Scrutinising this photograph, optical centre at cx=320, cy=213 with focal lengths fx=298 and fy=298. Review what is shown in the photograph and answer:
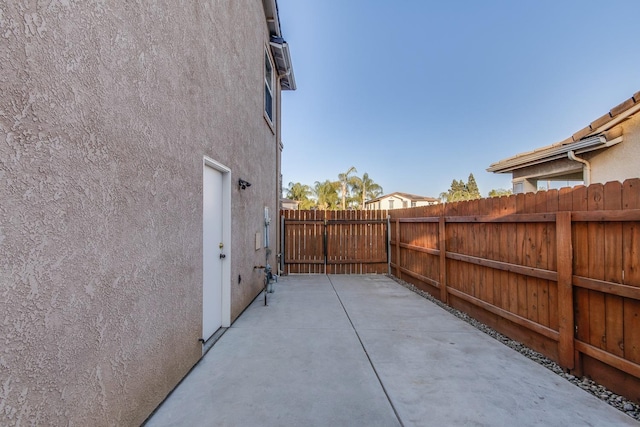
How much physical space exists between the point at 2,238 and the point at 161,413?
1900 millimetres

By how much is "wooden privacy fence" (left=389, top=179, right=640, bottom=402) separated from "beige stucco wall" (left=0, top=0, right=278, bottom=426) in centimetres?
387

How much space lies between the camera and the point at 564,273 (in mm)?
3070

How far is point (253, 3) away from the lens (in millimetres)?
5844

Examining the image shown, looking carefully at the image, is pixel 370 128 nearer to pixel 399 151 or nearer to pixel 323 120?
pixel 323 120

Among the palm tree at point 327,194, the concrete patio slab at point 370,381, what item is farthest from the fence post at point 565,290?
the palm tree at point 327,194

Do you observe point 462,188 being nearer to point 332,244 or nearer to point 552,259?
point 332,244

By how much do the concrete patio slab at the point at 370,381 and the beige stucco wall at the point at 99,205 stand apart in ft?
1.78

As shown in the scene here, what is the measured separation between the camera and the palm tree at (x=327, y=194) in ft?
99.6

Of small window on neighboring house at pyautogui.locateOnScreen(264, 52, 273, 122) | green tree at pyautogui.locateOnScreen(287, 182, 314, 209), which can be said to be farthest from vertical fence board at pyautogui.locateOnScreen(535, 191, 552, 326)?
green tree at pyautogui.locateOnScreen(287, 182, 314, 209)

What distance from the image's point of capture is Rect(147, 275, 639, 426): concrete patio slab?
7.68 feet

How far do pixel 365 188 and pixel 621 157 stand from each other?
28.3m

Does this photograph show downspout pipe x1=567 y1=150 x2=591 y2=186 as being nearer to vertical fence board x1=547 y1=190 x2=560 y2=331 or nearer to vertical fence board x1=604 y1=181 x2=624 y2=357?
vertical fence board x1=547 y1=190 x2=560 y2=331

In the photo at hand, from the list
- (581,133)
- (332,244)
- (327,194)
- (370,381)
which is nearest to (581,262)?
(370,381)

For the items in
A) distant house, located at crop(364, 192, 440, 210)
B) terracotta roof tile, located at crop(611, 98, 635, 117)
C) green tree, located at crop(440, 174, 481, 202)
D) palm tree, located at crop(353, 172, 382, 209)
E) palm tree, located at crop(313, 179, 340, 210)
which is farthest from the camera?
green tree, located at crop(440, 174, 481, 202)
